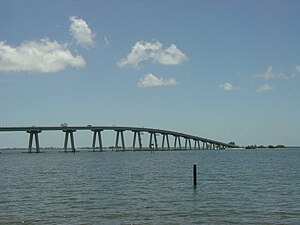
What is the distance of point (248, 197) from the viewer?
113 ft

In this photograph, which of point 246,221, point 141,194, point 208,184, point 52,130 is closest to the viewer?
point 246,221

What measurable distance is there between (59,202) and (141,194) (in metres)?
7.33

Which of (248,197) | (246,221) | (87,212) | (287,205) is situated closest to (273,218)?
(246,221)

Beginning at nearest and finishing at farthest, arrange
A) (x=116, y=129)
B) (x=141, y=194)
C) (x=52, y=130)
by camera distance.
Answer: (x=141, y=194) → (x=52, y=130) → (x=116, y=129)

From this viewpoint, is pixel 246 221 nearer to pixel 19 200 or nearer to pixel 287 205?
pixel 287 205

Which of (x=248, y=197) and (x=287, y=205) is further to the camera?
(x=248, y=197)

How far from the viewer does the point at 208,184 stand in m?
45.4

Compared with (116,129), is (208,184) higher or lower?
lower

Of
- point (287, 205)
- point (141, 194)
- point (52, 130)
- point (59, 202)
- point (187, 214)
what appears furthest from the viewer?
point (52, 130)

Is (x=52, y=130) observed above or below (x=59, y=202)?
above

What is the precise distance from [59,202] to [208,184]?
58.5 feet

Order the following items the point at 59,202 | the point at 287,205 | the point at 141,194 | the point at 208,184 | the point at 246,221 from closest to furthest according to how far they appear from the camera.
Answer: the point at 246,221 < the point at 287,205 < the point at 59,202 < the point at 141,194 < the point at 208,184

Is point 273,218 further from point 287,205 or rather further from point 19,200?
point 19,200

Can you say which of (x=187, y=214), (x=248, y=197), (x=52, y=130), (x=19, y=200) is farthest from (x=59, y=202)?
(x=52, y=130)
